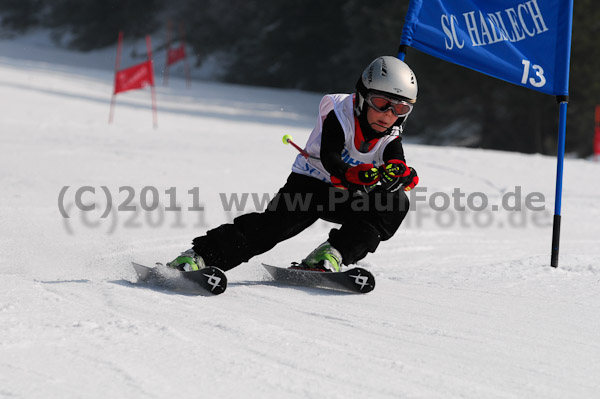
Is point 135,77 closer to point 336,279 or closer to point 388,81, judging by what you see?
point 388,81

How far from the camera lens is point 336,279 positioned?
12.4 feet

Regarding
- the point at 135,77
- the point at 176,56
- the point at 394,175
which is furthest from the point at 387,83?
the point at 176,56

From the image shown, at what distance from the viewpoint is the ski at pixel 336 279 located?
3752mm

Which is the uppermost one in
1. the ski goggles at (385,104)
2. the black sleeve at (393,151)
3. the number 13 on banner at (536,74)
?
the number 13 on banner at (536,74)

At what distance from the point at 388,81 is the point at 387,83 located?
0.04ft

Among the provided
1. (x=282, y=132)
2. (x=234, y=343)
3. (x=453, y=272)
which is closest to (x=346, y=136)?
(x=453, y=272)

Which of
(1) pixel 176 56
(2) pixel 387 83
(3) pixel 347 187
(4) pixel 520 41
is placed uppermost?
(1) pixel 176 56

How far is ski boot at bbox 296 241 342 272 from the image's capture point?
3887 mm

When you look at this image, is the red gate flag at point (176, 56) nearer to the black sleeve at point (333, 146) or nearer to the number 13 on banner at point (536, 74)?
the number 13 on banner at point (536, 74)

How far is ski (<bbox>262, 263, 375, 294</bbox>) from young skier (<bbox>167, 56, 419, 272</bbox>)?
0.07 meters

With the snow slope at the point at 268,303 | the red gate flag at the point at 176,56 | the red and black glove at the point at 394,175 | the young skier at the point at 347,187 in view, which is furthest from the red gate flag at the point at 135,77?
the red gate flag at the point at 176,56

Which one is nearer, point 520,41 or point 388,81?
point 388,81

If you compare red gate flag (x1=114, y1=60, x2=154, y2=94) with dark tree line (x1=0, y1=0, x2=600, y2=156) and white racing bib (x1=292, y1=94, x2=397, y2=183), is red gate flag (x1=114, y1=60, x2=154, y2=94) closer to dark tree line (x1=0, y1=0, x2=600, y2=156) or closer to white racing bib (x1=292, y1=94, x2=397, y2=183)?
dark tree line (x1=0, y1=0, x2=600, y2=156)

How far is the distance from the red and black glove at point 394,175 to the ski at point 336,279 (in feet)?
1.48
